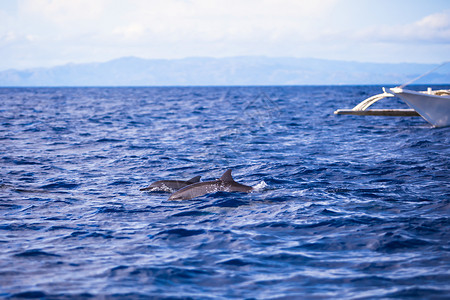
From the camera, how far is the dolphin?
40.8ft

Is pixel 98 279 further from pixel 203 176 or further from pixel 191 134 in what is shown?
pixel 191 134

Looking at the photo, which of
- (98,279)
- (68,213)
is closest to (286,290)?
(98,279)

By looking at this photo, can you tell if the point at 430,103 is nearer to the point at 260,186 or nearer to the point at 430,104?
the point at 430,104

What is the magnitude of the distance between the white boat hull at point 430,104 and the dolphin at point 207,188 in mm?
15569

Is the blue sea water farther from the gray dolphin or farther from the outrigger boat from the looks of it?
the outrigger boat

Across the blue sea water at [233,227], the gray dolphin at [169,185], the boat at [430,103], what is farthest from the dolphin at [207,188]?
the boat at [430,103]

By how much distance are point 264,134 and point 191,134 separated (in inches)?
161

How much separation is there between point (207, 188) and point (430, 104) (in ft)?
59.9

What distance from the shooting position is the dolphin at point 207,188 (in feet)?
40.8

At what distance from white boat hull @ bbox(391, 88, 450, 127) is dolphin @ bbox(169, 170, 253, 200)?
51.1 ft

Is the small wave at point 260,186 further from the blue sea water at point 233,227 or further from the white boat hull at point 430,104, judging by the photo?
the white boat hull at point 430,104

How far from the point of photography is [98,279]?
24.2 ft

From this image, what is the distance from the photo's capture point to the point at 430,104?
87.7 feet

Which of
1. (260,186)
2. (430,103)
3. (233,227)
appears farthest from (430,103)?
(233,227)
